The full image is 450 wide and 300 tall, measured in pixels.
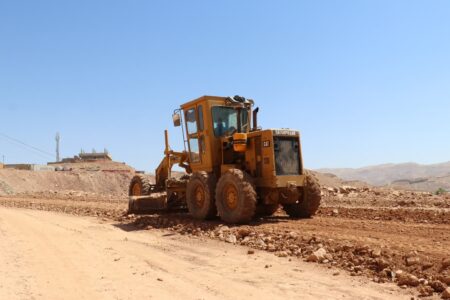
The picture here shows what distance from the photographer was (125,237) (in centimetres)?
965

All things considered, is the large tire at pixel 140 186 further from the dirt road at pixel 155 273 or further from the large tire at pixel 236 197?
the dirt road at pixel 155 273

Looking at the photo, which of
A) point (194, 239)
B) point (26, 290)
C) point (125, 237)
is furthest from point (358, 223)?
point (26, 290)

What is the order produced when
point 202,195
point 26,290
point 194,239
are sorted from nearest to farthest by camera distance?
point 26,290, point 194,239, point 202,195

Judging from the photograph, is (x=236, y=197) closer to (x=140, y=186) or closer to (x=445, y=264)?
(x=445, y=264)

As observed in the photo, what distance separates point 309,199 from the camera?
1084 cm

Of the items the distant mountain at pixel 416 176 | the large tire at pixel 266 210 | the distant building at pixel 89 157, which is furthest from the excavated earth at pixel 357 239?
the distant building at pixel 89 157

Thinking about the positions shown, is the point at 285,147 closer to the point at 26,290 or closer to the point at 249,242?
the point at 249,242

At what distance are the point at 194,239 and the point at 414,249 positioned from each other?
14.4 feet

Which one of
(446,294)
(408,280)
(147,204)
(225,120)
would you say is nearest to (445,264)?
A: (408,280)

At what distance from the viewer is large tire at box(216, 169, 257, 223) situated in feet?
32.2

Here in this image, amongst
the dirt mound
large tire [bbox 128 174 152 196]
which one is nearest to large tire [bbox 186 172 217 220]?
large tire [bbox 128 174 152 196]

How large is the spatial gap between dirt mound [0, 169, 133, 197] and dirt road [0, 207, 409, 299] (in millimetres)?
30084

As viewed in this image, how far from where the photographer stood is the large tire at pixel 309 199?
10.8 metres

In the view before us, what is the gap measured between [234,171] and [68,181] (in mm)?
33947
